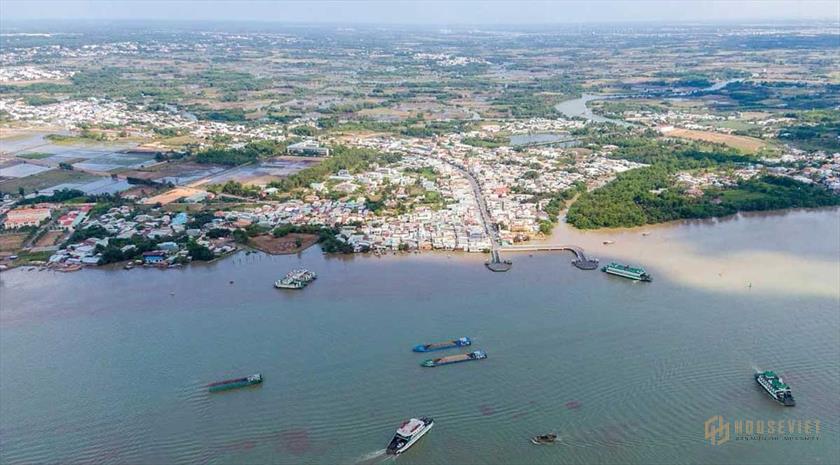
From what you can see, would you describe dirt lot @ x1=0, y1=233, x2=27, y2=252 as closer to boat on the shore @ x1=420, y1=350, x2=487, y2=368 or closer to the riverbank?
boat on the shore @ x1=420, y1=350, x2=487, y2=368

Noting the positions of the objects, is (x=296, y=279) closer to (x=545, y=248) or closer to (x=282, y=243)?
(x=282, y=243)

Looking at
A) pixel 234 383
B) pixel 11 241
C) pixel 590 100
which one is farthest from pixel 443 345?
pixel 590 100

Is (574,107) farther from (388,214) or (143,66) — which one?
(143,66)

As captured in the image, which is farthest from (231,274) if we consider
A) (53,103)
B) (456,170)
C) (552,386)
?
(53,103)

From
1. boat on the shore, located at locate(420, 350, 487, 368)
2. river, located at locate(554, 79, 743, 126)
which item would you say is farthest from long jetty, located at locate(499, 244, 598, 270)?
river, located at locate(554, 79, 743, 126)

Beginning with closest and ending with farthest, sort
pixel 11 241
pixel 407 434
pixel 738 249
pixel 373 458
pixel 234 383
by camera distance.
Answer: pixel 373 458 → pixel 407 434 → pixel 234 383 → pixel 738 249 → pixel 11 241
